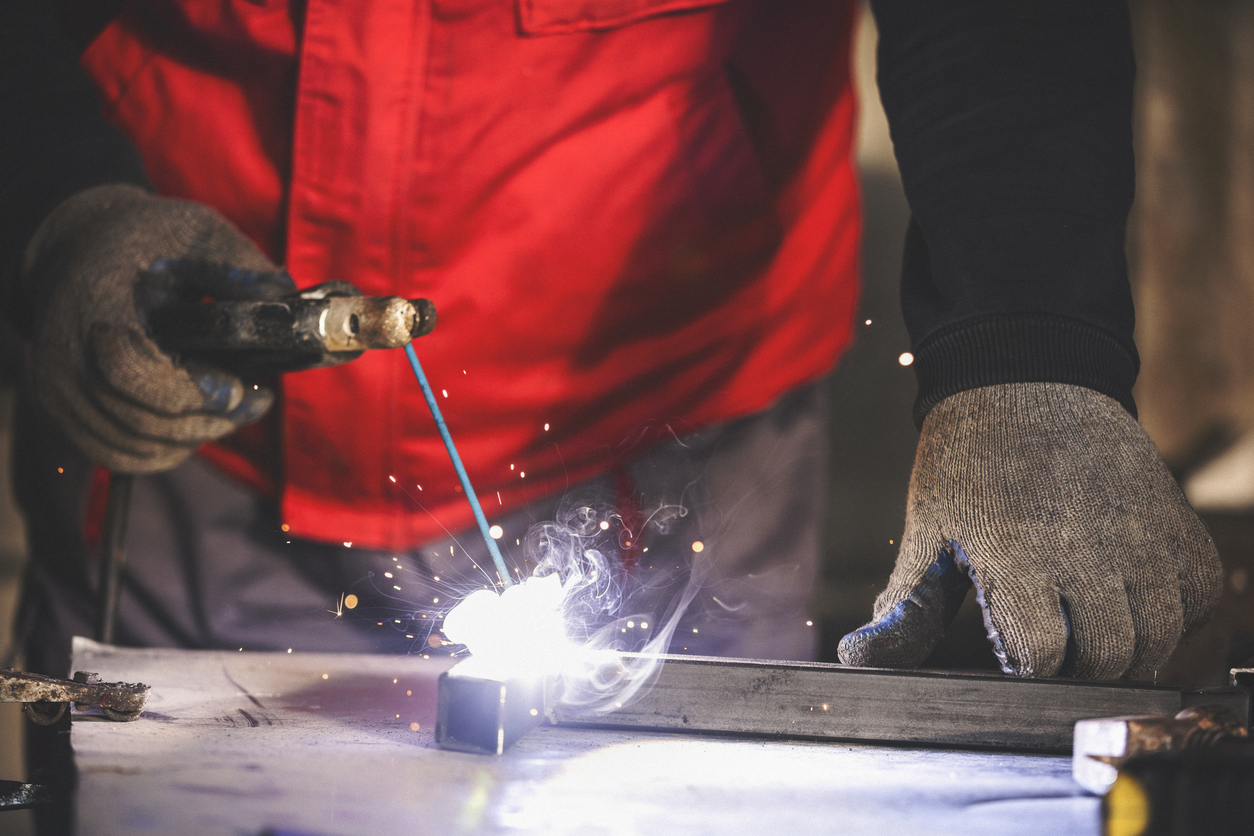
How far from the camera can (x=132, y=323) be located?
1.09 m

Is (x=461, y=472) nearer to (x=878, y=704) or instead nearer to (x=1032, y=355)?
(x=878, y=704)

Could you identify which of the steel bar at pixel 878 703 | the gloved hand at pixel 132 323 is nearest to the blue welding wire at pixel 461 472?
the steel bar at pixel 878 703

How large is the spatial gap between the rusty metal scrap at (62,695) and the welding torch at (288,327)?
39 cm

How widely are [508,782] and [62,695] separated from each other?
358 mm

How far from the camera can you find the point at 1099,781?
613 mm

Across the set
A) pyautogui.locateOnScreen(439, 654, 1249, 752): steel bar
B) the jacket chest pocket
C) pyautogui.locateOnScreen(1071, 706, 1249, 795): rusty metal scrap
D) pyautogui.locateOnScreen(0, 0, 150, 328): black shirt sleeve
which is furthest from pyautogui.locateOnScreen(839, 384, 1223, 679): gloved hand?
pyautogui.locateOnScreen(0, 0, 150, 328): black shirt sleeve

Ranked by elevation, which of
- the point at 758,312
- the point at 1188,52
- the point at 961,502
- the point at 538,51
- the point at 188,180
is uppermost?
the point at 1188,52

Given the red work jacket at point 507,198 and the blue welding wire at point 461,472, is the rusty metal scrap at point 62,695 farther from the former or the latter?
the red work jacket at point 507,198

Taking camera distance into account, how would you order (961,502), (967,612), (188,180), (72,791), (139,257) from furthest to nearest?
(967,612)
(188,180)
(139,257)
(961,502)
(72,791)

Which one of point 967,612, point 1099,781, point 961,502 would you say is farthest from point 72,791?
point 967,612

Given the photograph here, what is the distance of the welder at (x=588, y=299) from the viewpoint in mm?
946

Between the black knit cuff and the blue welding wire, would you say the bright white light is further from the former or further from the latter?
the black knit cuff

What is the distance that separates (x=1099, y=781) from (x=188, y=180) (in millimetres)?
1428

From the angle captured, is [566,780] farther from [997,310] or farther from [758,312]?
[758,312]
